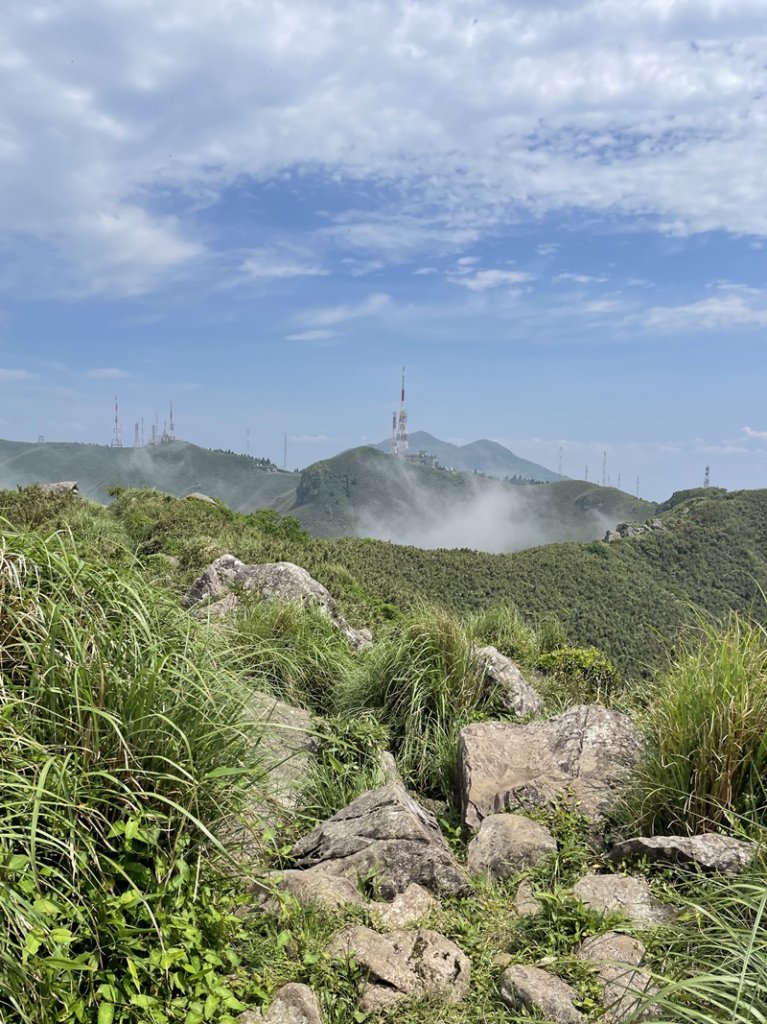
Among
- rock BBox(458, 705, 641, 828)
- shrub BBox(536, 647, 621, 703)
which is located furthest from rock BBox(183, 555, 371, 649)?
rock BBox(458, 705, 641, 828)

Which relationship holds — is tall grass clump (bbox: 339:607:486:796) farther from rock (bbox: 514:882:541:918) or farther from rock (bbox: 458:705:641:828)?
rock (bbox: 514:882:541:918)

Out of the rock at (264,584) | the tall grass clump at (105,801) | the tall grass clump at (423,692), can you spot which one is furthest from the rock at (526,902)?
the rock at (264,584)

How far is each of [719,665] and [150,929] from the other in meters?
3.47

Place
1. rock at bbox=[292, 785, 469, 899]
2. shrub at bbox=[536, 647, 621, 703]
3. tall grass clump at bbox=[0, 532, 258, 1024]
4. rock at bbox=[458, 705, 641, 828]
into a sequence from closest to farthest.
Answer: tall grass clump at bbox=[0, 532, 258, 1024], rock at bbox=[292, 785, 469, 899], rock at bbox=[458, 705, 641, 828], shrub at bbox=[536, 647, 621, 703]

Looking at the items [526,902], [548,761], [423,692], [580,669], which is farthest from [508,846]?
[580,669]

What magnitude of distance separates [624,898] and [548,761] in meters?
1.73

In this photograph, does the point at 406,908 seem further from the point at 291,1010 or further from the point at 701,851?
the point at 701,851

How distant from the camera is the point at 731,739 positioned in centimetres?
422

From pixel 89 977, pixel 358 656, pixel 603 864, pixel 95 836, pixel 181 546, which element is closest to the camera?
pixel 89 977

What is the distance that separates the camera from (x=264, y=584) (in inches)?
423

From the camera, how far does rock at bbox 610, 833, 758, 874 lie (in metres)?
3.69

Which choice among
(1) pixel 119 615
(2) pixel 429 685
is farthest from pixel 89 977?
(2) pixel 429 685

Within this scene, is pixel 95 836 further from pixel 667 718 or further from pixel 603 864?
pixel 667 718

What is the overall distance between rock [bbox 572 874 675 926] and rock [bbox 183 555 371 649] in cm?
612
